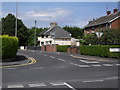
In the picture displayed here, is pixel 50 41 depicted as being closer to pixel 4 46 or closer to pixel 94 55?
pixel 94 55

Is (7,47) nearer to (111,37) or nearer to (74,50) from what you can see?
(111,37)

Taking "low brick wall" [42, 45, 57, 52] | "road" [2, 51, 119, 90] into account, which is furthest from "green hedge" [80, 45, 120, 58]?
"low brick wall" [42, 45, 57, 52]

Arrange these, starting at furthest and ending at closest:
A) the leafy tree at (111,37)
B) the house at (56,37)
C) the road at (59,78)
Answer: the house at (56,37)
the leafy tree at (111,37)
the road at (59,78)

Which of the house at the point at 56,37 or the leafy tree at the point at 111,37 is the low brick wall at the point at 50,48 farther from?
the leafy tree at the point at 111,37

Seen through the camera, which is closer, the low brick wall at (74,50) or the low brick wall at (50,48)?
the low brick wall at (74,50)

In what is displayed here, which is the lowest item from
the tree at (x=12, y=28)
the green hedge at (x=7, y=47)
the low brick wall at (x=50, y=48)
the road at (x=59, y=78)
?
the road at (x=59, y=78)

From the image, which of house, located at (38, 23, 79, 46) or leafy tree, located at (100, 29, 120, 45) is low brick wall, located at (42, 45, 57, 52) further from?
leafy tree, located at (100, 29, 120, 45)

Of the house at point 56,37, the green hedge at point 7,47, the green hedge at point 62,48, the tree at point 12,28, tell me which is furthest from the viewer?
the house at point 56,37

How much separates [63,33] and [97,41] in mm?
40498

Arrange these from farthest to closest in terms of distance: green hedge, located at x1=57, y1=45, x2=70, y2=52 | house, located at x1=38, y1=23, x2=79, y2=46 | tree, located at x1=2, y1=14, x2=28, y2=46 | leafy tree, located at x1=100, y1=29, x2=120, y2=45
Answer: house, located at x1=38, y1=23, x2=79, y2=46 < tree, located at x1=2, y1=14, x2=28, y2=46 < green hedge, located at x1=57, y1=45, x2=70, y2=52 < leafy tree, located at x1=100, y1=29, x2=120, y2=45

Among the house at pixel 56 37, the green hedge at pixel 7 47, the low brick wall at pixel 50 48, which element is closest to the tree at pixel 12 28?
the house at pixel 56 37

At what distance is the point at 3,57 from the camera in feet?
56.4

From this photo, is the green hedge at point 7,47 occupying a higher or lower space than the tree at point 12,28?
lower

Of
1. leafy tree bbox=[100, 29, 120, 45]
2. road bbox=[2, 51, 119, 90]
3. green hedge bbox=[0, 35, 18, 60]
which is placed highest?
leafy tree bbox=[100, 29, 120, 45]
